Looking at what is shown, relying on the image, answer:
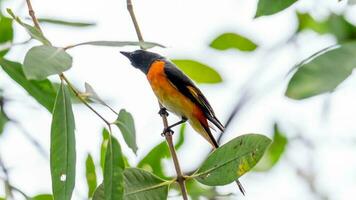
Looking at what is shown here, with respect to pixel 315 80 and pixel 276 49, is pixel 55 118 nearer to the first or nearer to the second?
pixel 315 80

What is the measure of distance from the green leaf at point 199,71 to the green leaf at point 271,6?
0.77 metres

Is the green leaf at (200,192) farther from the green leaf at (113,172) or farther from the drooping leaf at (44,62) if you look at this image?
the drooping leaf at (44,62)

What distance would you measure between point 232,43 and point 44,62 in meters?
0.80

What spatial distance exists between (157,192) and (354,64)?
69 cm

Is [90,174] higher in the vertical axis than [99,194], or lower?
lower

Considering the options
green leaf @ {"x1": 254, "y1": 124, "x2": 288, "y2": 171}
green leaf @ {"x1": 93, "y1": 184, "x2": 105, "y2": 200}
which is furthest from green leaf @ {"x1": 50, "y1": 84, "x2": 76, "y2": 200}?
green leaf @ {"x1": 254, "y1": 124, "x2": 288, "y2": 171}

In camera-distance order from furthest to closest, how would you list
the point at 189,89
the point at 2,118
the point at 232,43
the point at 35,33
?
the point at 189,89, the point at 2,118, the point at 232,43, the point at 35,33

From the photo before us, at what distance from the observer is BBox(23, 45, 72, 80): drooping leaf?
4.08 ft

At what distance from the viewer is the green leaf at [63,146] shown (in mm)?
1575

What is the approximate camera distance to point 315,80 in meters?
1.28

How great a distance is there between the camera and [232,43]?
195cm

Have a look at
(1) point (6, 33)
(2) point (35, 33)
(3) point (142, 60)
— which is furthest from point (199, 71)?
(3) point (142, 60)

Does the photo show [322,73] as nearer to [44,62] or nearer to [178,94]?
[44,62]

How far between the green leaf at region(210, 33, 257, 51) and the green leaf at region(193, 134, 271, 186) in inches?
13.6
